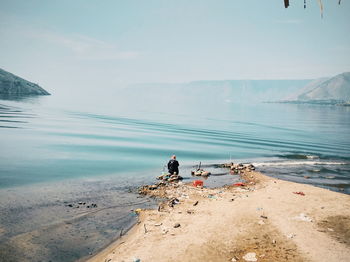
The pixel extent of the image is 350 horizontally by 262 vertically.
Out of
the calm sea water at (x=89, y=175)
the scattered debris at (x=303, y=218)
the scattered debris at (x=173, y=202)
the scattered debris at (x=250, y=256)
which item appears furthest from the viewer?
the scattered debris at (x=173, y=202)

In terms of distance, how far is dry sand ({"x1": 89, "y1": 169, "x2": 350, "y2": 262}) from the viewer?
1009 cm

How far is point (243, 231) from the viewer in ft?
39.6

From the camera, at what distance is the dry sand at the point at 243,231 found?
1009 cm

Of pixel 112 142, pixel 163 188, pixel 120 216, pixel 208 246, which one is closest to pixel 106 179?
pixel 163 188

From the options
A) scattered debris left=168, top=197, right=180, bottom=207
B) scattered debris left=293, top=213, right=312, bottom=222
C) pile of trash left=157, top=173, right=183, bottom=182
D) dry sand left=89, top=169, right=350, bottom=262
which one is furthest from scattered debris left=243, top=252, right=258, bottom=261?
pile of trash left=157, top=173, right=183, bottom=182

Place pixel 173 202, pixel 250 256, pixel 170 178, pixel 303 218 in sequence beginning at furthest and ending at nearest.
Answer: pixel 170 178 → pixel 173 202 → pixel 303 218 → pixel 250 256

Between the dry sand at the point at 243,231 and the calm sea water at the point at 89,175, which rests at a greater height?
the dry sand at the point at 243,231

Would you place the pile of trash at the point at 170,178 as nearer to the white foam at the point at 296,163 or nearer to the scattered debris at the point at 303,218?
the scattered debris at the point at 303,218

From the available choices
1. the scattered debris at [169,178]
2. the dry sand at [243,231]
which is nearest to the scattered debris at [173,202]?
the dry sand at [243,231]

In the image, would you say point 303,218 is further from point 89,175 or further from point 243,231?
point 89,175

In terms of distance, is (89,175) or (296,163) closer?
(89,175)

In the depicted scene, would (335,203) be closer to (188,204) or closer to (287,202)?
(287,202)

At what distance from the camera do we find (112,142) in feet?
146

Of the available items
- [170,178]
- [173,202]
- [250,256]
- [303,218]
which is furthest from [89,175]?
[303,218]
